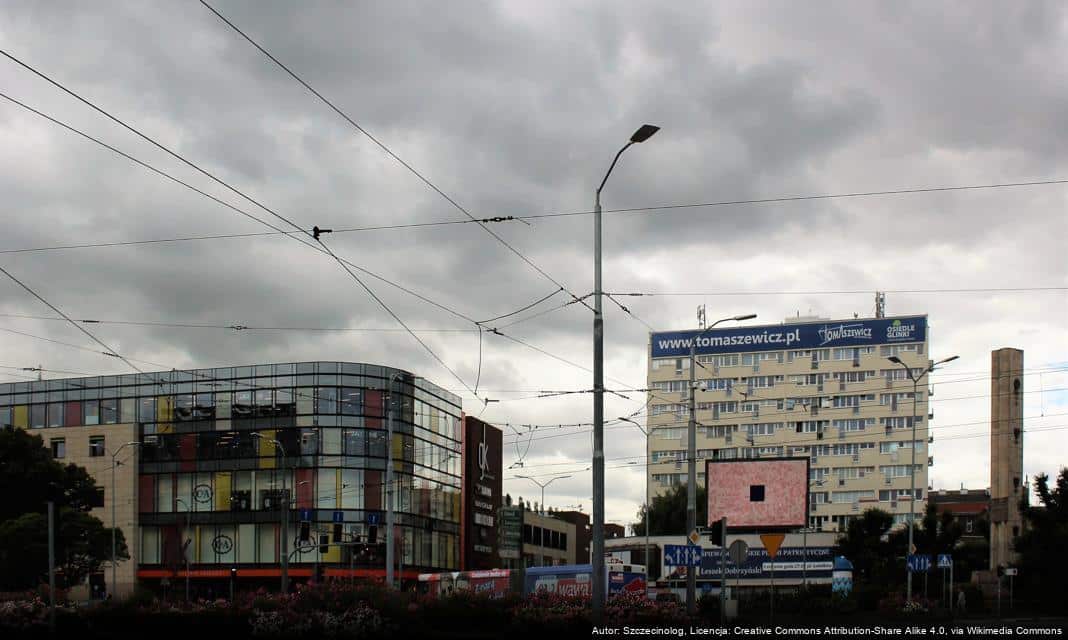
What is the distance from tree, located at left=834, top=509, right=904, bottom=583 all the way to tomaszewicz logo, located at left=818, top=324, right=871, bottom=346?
6273 centimetres

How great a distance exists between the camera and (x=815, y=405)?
128 m

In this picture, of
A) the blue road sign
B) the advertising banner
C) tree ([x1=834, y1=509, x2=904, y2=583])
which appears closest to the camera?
the blue road sign

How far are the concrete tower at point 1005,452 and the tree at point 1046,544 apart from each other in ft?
60.0

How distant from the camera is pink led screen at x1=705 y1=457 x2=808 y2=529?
56.5 meters

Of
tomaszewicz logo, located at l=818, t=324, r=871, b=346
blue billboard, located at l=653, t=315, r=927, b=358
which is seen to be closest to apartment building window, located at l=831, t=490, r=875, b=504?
blue billboard, located at l=653, t=315, r=927, b=358

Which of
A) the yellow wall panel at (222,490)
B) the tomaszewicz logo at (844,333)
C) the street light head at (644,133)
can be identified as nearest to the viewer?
the street light head at (644,133)

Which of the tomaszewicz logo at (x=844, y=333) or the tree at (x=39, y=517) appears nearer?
the tree at (x=39, y=517)

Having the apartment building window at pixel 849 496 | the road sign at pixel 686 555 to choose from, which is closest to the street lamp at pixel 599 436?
the road sign at pixel 686 555

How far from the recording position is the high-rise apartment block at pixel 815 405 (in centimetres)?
12294

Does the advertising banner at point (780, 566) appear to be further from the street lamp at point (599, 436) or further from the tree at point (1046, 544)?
the street lamp at point (599, 436)

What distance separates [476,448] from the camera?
9562cm

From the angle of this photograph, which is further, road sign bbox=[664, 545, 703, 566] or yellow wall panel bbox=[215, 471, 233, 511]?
yellow wall panel bbox=[215, 471, 233, 511]

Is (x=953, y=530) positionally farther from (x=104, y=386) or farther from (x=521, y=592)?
(x=104, y=386)

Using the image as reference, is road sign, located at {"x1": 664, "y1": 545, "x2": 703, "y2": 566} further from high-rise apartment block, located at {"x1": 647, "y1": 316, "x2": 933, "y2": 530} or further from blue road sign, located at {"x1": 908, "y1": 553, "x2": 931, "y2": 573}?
high-rise apartment block, located at {"x1": 647, "y1": 316, "x2": 933, "y2": 530}
